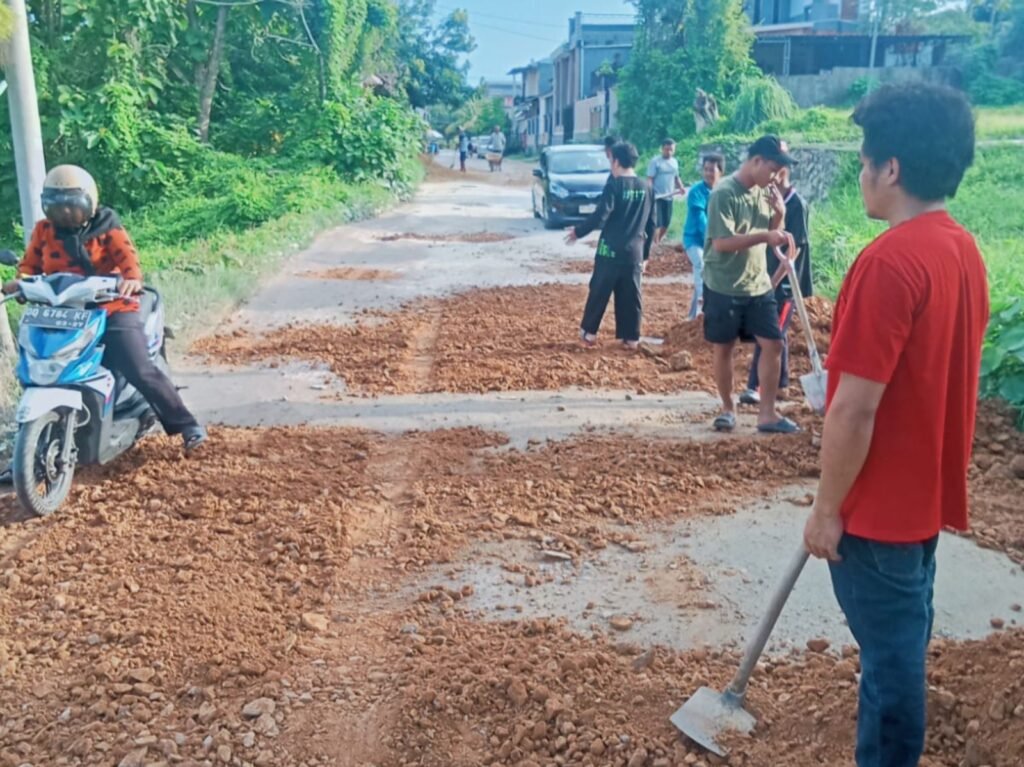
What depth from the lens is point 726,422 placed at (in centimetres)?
610

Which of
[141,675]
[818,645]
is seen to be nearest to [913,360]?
[818,645]

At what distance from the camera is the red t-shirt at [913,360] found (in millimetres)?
2088

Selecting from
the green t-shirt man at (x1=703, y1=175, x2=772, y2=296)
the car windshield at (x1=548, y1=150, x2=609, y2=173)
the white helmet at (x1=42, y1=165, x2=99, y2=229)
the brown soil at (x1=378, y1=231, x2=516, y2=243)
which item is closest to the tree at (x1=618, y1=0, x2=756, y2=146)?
the car windshield at (x1=548, y1=150, x2=609, y2=173)

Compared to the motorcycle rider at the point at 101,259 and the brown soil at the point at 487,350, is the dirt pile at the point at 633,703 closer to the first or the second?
the motorcycle rider at the point at 101,259

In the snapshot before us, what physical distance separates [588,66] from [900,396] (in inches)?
2138

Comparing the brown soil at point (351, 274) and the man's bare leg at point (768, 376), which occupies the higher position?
the man's bare leg at point (768, 376)

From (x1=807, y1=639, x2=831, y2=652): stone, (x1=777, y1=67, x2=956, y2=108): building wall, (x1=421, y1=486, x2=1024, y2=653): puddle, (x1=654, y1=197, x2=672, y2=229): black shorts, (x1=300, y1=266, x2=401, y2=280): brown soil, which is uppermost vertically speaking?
(x1=777, y1=67, x2=956, y2=108): building wall

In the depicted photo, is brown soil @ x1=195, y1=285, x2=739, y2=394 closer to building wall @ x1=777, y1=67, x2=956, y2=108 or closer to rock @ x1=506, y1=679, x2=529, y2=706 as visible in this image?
rock @ x1=506, y1=679, x2=529, y2=706

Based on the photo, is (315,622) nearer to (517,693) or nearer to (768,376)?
(517,693)

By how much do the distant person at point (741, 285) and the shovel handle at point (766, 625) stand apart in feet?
10.1

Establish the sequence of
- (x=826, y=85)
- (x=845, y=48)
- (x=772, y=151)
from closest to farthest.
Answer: (x=772, y=151) < (x=826, y=85) < (x=845, y=48)

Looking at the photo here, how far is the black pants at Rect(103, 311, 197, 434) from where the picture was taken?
5.18 meters

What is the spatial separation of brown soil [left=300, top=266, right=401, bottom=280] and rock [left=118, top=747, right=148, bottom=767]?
33.1 ft

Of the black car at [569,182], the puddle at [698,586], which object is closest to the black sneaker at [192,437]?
the puddle at [698,586]
